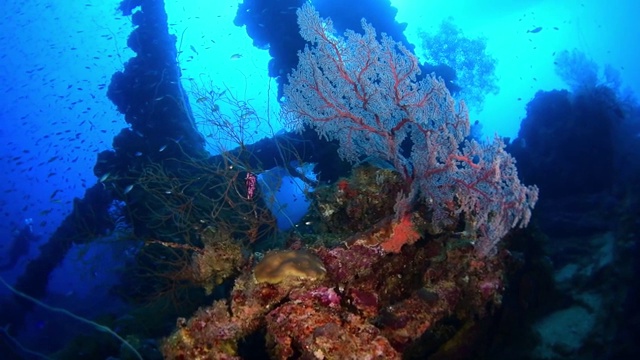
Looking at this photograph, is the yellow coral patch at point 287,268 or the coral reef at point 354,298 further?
the yellow coral patch at point 287,268

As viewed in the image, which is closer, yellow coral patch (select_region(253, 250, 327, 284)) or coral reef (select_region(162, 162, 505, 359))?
coral reef (select_region(162, 162, 505, 359))

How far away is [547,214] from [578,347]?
5.91 metres

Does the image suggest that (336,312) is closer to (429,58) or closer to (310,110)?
(310,110)

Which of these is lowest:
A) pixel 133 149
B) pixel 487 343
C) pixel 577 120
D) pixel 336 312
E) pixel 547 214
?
pixel 487 343

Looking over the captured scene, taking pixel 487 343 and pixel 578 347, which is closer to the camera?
pixel 487 343

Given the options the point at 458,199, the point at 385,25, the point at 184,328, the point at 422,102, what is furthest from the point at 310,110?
the point at 385,25

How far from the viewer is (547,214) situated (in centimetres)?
1111

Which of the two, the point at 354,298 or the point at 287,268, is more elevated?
the point at 287,268

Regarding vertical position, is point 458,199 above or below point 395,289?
above

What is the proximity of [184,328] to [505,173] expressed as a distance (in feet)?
13.8

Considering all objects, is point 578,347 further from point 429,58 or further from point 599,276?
point 429,58

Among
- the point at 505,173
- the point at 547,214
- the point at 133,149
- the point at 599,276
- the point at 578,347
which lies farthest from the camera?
the point at 133,149

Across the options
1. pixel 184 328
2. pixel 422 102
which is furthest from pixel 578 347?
pixel 184 328

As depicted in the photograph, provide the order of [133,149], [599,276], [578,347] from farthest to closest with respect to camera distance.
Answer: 1. [133,149]
2. [599,276]
3. [578,347]
